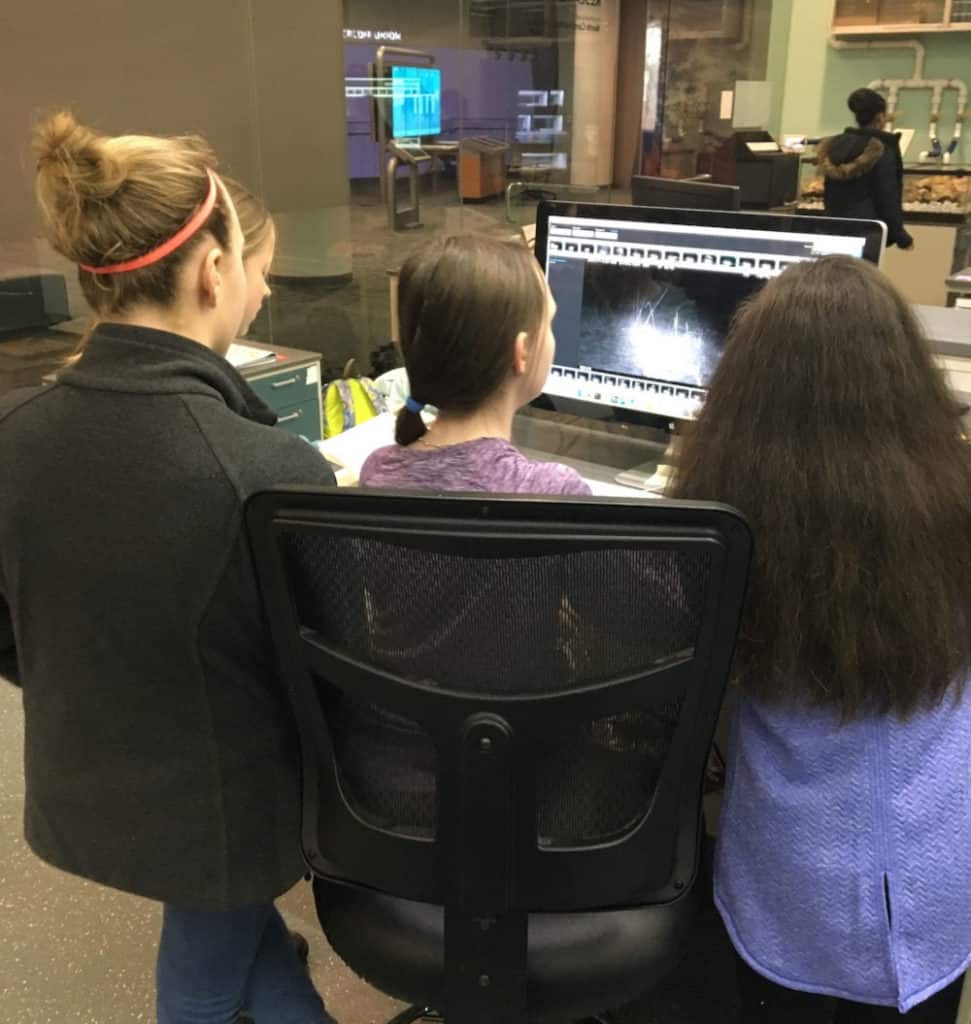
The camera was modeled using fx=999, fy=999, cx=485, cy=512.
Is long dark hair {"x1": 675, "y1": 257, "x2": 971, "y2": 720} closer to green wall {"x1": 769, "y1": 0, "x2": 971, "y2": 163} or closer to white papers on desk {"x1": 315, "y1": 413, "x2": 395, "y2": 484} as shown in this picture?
white papers on desk {"x1": 315, "y1": 413, "x2": 395, "y2": 484}

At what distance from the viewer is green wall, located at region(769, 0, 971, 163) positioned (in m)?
6.50

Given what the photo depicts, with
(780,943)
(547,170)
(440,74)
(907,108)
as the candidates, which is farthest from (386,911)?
(907,108)

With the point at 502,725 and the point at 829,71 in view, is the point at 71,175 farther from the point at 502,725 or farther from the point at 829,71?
the point at 829,71

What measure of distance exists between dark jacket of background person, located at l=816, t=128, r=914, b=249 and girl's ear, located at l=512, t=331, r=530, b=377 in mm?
4537

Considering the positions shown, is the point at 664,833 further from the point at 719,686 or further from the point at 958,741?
the point at 958,741

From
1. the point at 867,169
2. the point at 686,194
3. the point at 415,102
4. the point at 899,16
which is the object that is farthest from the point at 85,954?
the point at 899,16

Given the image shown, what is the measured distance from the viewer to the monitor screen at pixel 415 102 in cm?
415

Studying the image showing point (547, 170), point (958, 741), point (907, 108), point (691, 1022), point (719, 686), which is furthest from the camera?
point (907, 108)

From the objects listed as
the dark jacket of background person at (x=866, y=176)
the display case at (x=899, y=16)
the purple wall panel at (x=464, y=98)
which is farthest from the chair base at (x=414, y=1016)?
the display case at (x=899, y=16)

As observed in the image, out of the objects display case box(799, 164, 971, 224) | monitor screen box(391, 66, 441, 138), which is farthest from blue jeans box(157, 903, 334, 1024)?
display case box(799, 164, 971, 224)

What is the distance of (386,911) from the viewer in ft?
3.39

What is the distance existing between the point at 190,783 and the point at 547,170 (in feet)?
15.7

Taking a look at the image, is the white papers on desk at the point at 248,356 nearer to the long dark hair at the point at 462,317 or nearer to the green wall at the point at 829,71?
the long dark hair at the point at 462,317

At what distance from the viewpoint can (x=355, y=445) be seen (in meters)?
1.90
